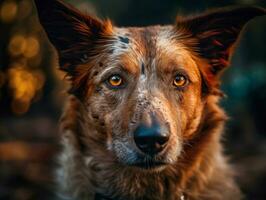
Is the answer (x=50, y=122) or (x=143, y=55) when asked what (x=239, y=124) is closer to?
(x=50, y=122)

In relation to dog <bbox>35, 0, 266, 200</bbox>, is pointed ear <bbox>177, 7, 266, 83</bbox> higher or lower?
higher

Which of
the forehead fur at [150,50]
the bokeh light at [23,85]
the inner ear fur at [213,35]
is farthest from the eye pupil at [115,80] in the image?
the bokeh light at [23,85]

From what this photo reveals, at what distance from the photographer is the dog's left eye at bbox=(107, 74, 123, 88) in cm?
532

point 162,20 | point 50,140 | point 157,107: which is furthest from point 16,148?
point 157,107

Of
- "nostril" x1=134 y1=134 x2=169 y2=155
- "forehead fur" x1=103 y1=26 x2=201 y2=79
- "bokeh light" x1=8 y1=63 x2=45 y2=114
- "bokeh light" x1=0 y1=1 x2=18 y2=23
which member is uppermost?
"forehead fur" x1=103 y1=26 x2=201 y2=79

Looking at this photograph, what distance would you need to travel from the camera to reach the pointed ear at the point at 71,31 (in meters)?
5.45

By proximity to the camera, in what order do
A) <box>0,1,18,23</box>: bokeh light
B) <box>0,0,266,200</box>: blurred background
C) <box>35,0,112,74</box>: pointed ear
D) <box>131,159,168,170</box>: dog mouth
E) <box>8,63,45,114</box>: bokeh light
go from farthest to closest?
<box>8,63,45,114</box>: bokeh light, <box>0,1,18,23</box>: bokeh light, <box>0,0,266,200</box>: blurred background, <box>35,0,112,74</box>: pointed ear, <box>131,159,168,170</box>: dog mouth

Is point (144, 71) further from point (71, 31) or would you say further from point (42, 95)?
point (42, 95)


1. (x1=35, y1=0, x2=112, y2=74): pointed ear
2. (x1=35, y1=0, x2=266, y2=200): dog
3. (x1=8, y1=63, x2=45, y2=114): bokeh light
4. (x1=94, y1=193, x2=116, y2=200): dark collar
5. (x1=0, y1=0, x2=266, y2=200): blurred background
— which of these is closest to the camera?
(x1=35, y1=0, x2=266, y2=200): dog

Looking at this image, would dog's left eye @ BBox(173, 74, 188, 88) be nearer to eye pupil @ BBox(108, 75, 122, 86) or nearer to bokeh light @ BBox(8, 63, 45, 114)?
eye pupil @ BBox(108, 75, 122, 86)

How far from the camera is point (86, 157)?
573 centimetres

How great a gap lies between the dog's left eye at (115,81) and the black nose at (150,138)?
0.61 meters

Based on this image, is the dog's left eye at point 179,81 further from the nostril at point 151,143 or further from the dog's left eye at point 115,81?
the nostril at point 151,143

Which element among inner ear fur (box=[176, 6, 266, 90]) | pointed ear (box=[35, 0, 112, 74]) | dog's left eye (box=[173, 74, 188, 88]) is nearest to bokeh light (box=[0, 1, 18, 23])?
pointed ear (box=[35, 0, 112, 74])
